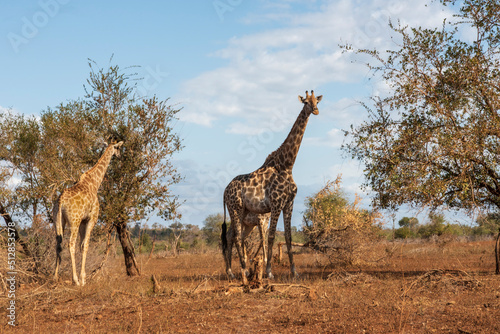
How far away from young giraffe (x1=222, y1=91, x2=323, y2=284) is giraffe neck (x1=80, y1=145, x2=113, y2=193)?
12.3ft

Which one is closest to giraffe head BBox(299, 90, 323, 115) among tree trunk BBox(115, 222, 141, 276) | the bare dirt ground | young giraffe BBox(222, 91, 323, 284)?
young giraffe BBox(222, 91, 323, 284)

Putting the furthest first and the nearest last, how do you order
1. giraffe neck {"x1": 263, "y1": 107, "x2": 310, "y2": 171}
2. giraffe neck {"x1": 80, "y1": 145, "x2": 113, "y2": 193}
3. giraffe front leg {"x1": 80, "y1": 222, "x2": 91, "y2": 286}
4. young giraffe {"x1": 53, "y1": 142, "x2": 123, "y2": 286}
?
giraffe neck {"x1": 263, "y1": 107, "x2": 310, "y2": 171} < giraffe neck {"x1": 80, "y1": 145, "x2": 113, "y2": 193} < giraffe front leg {"x1": 80, "y1": 222, "x2": 91, "y2": 286} < young giraffe {"x1": 53, "y1": 142, "x2": 123, "y2": 286}

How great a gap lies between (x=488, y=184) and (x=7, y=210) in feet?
49.5

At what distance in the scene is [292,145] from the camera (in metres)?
13.5

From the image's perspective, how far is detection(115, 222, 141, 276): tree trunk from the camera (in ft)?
52.9

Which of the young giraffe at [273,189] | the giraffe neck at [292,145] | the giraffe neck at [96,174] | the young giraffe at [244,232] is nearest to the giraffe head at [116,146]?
the giraffe neck at [96,174]

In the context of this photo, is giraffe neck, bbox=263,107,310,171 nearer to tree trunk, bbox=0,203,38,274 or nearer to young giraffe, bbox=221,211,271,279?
young giraffe, bbox=221,211,271,279

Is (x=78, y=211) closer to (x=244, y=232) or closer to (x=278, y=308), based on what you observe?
(x=244, y=232)

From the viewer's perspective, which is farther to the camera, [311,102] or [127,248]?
[127,248]

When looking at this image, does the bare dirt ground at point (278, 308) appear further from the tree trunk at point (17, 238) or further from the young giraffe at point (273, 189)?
the tree trunk at point (17, 238)

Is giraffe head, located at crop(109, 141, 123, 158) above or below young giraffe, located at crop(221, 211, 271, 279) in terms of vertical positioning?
above

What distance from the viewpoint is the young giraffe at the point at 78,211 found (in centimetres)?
1201

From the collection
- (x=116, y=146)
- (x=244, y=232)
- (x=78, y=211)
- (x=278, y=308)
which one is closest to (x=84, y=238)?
(x=78, y=211)

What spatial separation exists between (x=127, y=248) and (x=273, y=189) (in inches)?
250
